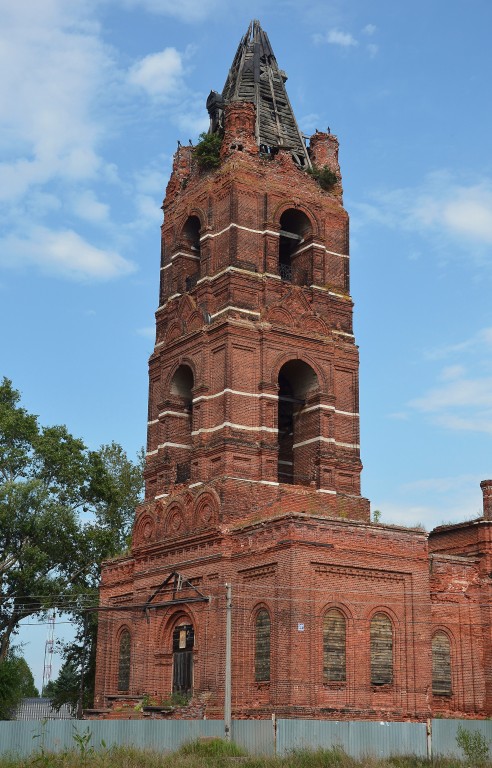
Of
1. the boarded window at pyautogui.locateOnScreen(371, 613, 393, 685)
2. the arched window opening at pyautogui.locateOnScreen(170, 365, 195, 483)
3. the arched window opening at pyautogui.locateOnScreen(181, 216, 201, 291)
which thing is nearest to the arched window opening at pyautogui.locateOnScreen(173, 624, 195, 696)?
the arched window opening at pyautogui.locateOnScreen(170, 365, 195, 483)

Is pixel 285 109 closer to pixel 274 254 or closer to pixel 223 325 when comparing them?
pixel 274 254

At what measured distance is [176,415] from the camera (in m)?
39.4

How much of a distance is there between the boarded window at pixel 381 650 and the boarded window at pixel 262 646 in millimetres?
3289

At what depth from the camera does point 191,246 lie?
137 ft

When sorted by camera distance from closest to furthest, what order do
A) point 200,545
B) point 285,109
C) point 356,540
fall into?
point 356,540 → point 200,545 → point 285,109

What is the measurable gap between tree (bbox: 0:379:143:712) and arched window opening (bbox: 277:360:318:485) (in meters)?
13.2

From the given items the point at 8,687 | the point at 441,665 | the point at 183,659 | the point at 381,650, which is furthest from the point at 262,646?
the point at 8,687

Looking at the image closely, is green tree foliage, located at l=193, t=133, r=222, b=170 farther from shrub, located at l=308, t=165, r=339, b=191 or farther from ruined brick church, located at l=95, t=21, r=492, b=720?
shrub, located at l=308, t=165, r=339, b=191

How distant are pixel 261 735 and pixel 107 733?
197 inches

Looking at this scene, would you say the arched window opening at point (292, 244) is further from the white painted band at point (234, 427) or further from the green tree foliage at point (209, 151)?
the white painted band at point (234, 427)

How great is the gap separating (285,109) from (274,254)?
321 inches

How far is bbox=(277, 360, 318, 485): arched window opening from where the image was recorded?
37.4 m

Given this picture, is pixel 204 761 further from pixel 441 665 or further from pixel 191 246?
pixel 191 246

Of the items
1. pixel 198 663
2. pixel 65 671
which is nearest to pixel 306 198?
pixel 198 663
